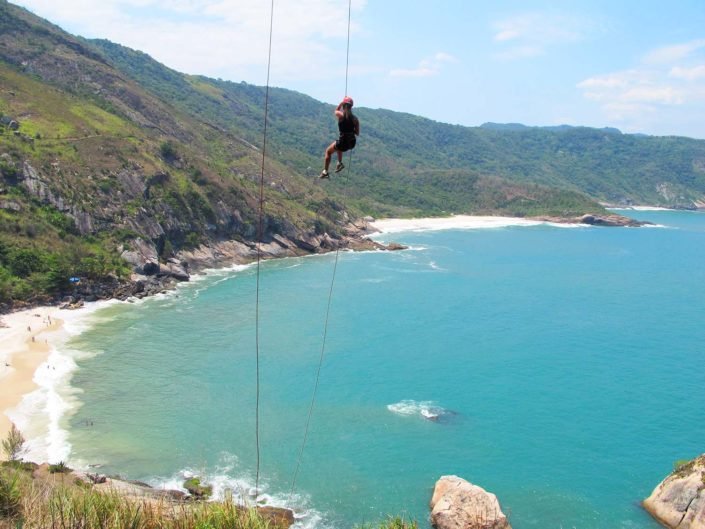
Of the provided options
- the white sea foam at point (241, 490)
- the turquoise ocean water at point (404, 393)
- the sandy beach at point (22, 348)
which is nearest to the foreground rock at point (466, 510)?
the turquoise ocean water at point (404, 393)

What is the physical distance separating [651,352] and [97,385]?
43.0 m

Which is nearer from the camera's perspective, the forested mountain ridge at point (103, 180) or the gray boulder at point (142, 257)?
the forested mountain ridge at point (103, 180)

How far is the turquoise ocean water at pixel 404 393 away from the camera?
2839cm

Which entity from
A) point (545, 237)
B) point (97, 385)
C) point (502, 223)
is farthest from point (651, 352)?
point (502, 223)

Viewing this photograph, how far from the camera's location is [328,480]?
28.4 meters

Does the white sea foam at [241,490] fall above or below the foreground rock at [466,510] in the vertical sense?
below

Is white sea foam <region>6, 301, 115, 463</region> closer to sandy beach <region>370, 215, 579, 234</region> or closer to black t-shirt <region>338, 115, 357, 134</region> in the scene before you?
black t-shirt <region>338, 115, 357, 134</region>

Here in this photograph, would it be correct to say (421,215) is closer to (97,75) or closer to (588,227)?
(588,227)

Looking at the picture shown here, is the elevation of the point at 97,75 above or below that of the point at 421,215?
above

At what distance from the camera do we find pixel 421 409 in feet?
119

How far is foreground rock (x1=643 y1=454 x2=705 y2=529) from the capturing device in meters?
24.3

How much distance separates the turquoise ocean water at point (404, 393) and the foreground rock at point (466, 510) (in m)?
1.40

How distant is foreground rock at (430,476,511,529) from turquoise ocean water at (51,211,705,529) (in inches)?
55.2

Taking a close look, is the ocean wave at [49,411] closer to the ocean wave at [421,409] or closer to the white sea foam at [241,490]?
the white sea foam at [241,490]
